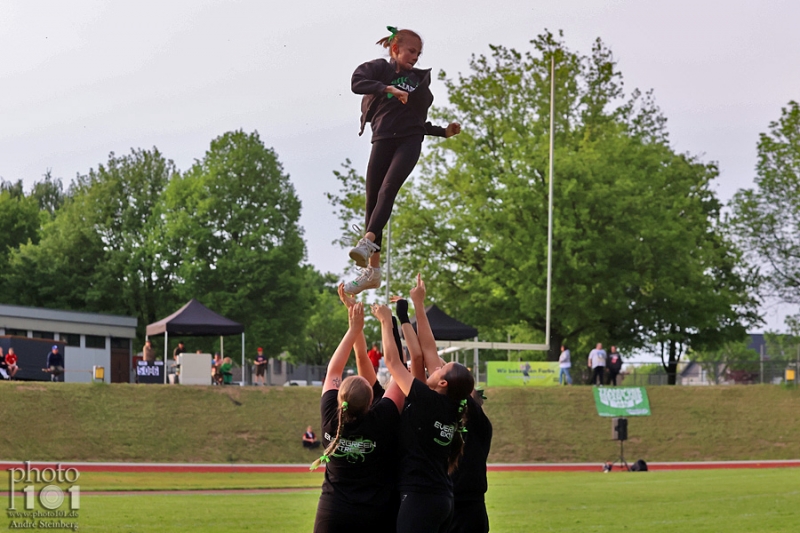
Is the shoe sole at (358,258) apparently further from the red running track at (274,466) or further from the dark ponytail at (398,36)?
the red running track at (274,466)

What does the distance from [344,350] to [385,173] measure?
116 cm

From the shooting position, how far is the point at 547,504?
19.1 metres

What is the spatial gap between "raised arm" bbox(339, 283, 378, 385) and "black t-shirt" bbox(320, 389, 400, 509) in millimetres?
485

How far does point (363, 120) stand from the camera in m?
7.23

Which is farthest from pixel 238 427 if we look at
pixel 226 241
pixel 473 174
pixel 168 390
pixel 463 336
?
pixel 226 241

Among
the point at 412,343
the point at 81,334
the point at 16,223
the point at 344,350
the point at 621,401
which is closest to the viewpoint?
the point at 344,350

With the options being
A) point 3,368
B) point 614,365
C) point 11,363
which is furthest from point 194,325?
point 614,365

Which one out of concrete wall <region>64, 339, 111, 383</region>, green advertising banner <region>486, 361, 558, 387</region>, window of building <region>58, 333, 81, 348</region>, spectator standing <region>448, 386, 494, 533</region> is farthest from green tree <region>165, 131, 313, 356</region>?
spectator standing <region>448, 386, 494, 533</region>

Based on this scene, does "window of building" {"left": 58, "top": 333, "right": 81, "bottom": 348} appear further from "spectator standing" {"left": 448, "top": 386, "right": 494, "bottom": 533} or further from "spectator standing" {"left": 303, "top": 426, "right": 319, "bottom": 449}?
"spectator standing" {"left": 448, "top": 386, "right": 494, "bottom": 533}

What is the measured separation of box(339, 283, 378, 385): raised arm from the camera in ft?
23.5

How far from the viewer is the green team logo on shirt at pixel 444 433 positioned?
672cm

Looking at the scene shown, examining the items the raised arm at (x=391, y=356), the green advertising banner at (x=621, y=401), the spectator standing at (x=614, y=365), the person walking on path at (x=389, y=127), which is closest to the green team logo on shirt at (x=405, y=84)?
the person walking on path at (x=389, y=127)
